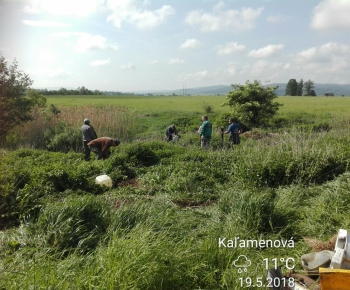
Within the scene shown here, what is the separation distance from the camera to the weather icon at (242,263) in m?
3.61

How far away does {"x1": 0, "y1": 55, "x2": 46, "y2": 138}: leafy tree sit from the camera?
40.1 feet

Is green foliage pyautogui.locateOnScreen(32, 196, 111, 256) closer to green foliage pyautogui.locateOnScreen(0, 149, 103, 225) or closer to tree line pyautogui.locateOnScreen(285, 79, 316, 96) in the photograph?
green foliage pyautogui.locateOnScreen(0, 149, 103, 225)

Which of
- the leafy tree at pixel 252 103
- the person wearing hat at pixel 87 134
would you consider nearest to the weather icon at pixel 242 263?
the person wearing hat at pixel 87 134

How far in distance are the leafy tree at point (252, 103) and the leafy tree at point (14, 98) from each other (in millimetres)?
11389

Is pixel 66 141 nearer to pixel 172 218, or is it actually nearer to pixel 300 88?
pixel 172 218

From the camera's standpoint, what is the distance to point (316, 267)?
357cm

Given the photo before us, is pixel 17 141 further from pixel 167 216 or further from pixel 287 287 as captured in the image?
pixel 287 287

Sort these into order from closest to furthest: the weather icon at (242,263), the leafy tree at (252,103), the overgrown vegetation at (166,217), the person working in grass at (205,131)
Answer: the overgrown vegetation at (166,217)
the weather icon at (242,263)
the person working in grass at (205,131)
the leafy tree at (252,103)

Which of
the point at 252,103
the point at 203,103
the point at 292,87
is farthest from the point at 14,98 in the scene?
the point at 292,87

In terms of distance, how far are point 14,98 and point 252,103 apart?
12.8 meters

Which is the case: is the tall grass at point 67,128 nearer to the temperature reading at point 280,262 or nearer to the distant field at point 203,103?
the temperature reading at point 280,262

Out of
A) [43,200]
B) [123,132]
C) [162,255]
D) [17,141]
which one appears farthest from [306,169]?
[17,141]

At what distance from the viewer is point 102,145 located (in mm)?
10336

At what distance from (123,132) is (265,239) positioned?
11.5 meters
